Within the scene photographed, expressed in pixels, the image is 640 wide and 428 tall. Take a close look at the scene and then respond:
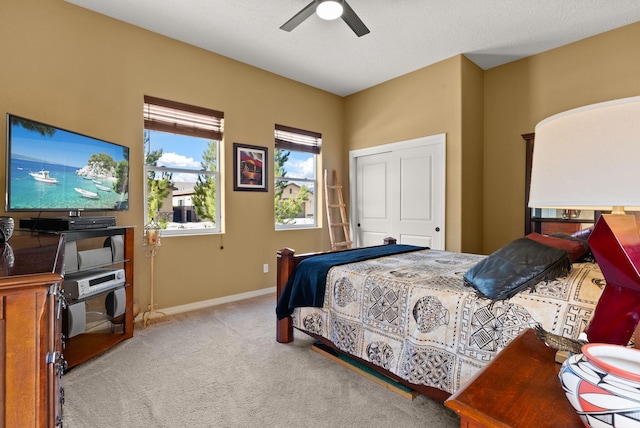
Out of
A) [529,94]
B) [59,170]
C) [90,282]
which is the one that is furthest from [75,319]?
[529,94]

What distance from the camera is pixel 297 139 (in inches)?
181

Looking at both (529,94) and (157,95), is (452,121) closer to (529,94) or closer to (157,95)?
(529,94)

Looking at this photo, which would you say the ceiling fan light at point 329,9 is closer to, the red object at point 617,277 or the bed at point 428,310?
the bed at point 428,310

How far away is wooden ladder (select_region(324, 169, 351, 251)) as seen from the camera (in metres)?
4.79

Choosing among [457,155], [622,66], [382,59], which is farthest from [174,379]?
[622,66]

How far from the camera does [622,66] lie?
3160 millimetres

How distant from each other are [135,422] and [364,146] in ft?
13.9

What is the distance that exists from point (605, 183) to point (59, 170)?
2982mm

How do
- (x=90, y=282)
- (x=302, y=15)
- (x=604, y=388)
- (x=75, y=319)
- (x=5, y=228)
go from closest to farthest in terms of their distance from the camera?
(x=604, y=388)
(x=5, y=228)
(x=75, y=319)
(x=90, y=282)
(x=302, y=15)

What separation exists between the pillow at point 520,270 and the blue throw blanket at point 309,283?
1.01 m

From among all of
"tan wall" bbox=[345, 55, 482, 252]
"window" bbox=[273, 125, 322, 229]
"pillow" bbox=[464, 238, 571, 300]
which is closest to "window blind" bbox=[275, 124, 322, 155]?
"window" bbox=[273, 125, 322, 229]

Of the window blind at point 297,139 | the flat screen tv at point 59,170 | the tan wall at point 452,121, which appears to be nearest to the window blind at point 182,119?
the flat screen tv at point 59,170

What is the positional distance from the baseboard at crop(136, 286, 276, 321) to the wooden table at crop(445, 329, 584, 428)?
327 centimetres

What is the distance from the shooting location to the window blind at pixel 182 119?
3275 mm
